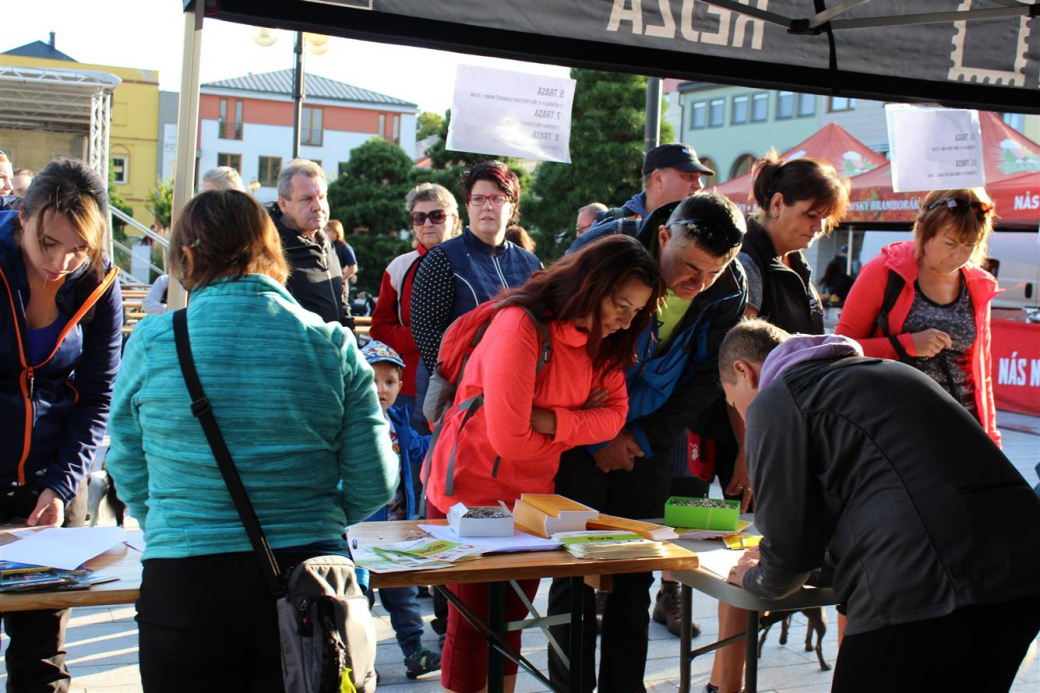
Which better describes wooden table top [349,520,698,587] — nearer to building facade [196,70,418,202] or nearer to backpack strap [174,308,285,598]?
backpack strap [174,308,285,598]

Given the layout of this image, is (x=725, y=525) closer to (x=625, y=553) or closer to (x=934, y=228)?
(x=625, y=553)

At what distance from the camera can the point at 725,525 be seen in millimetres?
3002

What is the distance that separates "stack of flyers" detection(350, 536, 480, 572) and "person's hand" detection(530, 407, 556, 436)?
459 mm

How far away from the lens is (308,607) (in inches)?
77.2

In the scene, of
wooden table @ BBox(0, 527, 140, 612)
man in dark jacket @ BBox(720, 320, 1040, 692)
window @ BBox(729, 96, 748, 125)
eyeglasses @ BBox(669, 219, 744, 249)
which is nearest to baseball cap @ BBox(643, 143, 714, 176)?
eyeglasses @ BBox(669, 219, 744, 249)

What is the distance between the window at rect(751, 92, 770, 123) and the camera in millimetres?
41156

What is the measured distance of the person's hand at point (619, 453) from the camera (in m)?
3.14

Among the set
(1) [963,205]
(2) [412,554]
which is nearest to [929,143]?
(1) [963,205]

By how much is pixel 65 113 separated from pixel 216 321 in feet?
54.4

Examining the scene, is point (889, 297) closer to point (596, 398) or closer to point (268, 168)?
point (596, 398)

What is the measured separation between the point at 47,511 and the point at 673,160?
2.54 metres

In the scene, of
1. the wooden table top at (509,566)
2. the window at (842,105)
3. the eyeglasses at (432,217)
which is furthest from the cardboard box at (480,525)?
the window at (842,105)

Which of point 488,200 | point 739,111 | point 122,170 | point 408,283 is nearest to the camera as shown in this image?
point 488,200

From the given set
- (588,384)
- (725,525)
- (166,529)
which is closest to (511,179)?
(588,384)
